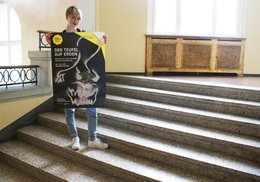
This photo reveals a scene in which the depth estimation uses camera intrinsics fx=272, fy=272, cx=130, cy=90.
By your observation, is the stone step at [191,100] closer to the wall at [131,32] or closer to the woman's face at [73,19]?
the wall at [131,32]

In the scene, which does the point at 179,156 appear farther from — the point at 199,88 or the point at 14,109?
the point at 14,109

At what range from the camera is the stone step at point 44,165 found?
2602 mm

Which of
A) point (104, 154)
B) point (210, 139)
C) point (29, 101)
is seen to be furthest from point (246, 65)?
point (29, 101)

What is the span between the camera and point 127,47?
5039 millimetres

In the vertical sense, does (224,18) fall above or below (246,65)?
above

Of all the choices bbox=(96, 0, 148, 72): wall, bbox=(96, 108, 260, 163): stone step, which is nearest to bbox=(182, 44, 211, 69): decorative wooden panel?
bbox=(96, 0, 148, 72): wall

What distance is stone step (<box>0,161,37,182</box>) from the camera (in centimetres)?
280

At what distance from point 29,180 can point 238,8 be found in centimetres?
451

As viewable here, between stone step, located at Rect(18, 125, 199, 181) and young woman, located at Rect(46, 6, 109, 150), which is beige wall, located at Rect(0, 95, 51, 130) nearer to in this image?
stone step, located at Rect(18, 125, 199, 181)

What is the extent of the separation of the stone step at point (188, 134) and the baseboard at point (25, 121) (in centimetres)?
90

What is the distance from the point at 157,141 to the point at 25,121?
1.89 m

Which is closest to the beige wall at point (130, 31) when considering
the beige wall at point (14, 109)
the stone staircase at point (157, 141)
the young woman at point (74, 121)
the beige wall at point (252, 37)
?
the beige wall at point (252, 37)

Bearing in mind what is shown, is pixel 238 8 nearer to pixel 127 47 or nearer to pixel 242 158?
pixel 127 47

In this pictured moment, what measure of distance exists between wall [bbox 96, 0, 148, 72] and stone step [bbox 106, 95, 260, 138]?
56.5 inches
